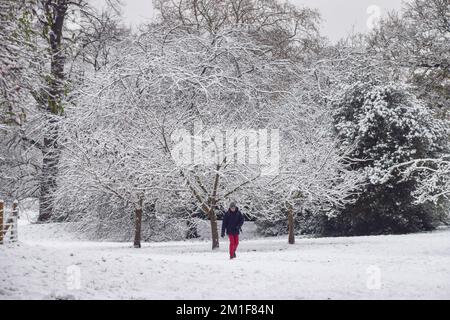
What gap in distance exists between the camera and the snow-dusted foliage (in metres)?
24.1

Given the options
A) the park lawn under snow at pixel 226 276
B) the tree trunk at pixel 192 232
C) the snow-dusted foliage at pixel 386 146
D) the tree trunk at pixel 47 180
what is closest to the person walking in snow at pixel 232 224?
the park lawn under snow at pixel 226 276

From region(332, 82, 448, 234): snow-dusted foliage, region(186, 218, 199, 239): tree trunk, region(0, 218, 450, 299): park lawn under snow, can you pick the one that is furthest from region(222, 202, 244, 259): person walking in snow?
region(186, 218, 199, 239): tree trunk

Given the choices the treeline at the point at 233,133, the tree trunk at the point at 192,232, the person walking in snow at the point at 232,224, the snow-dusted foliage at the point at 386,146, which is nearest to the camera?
the person walking in snow at the point at 232,224

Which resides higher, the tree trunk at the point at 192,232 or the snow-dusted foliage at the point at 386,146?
the snow-dusted foliage at the point at 386,146

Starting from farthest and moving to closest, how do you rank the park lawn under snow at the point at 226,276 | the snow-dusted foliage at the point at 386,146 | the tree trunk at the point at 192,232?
1. the tree trunk at the point at 192,232
2. the snow-dusted foliage at the point at 386,146
3. the park lawn under snow at the point at 226,276

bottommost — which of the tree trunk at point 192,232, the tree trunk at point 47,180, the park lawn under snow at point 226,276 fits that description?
the park lawn under snow at point 226,276

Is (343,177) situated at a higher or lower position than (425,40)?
lower

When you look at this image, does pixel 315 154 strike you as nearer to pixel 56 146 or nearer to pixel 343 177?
pixel 343 177

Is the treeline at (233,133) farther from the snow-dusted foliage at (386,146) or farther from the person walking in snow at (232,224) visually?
the person walking in snow at (232,224)

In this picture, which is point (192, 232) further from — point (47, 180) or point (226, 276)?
point (226, 276)

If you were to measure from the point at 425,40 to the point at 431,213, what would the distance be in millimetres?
6864

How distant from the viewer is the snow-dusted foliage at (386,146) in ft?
79.2
